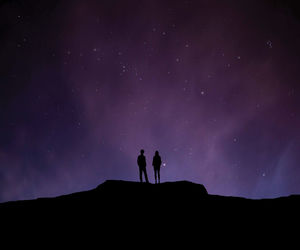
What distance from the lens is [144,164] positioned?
15.1 meters

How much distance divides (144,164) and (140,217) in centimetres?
416

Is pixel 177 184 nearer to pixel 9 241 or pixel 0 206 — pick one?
pixel 9 241

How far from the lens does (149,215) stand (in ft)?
37.7

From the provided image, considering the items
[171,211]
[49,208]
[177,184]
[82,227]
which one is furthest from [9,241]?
[177,184]

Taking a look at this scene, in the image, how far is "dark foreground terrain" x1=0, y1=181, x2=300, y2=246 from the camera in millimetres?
10867

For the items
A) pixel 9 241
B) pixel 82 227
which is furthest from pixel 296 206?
pixel 9 241

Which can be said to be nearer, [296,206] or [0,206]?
[0,206]

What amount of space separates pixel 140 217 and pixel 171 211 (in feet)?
5.02

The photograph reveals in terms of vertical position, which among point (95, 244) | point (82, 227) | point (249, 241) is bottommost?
point (249, 241)

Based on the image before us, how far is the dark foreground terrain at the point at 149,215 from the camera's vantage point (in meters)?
10.9

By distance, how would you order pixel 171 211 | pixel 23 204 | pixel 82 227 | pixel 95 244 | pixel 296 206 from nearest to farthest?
pixel 95 244
pixel 82 227
pixel 171 211
pixel 23 204
pixel 296 206

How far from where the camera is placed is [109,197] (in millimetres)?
12250

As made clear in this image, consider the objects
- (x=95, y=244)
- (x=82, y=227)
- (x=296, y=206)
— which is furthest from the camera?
(x=296, y=206)

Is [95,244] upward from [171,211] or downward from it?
downward
